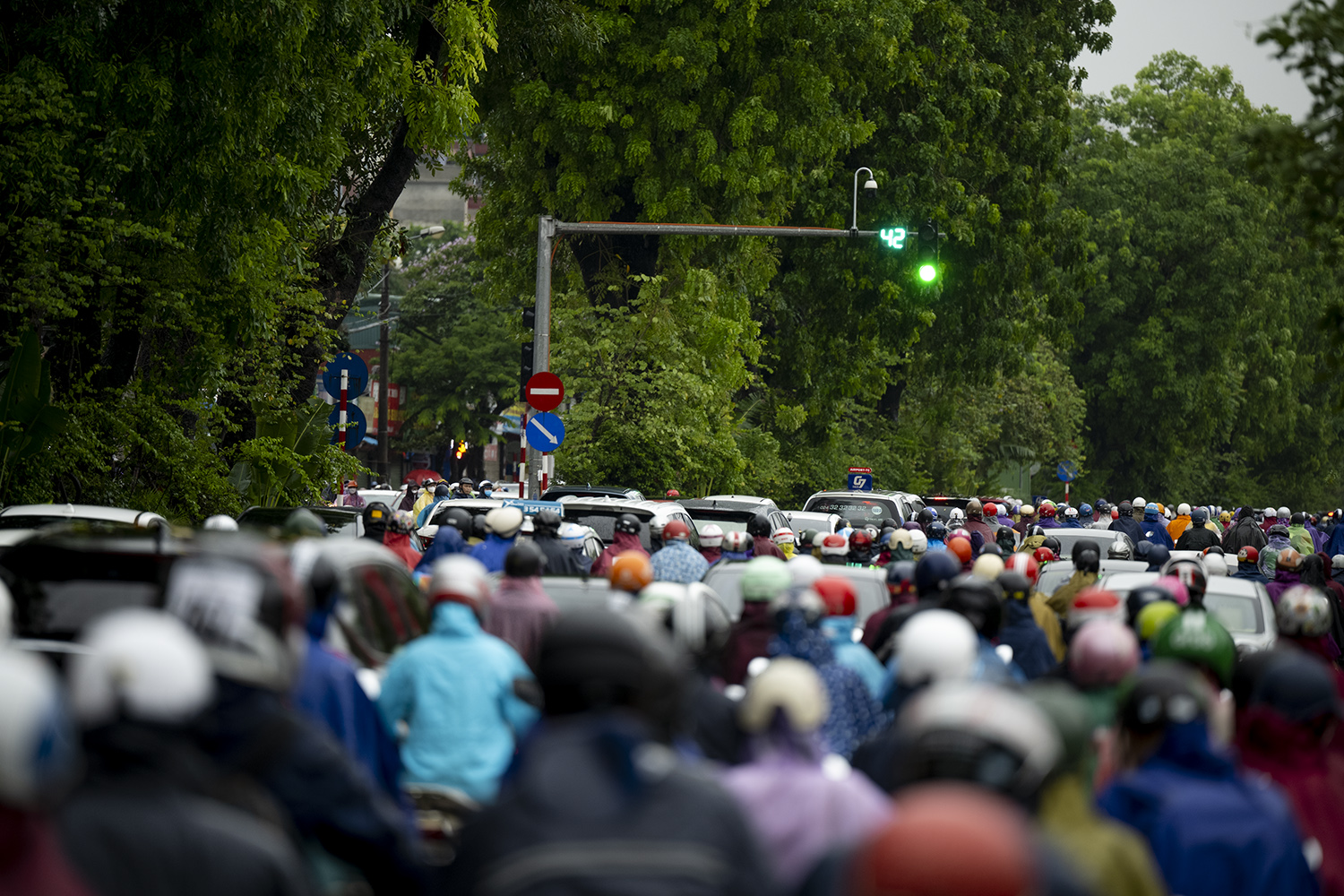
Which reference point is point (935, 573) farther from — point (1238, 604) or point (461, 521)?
point (461, 521)

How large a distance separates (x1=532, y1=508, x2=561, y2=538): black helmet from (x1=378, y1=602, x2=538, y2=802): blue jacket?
23.4 ft

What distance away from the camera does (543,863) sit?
2922 millimetres

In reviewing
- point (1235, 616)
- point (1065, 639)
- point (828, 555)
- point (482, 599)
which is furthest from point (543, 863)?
point (1235, 616)

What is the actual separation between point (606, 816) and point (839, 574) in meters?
9.52

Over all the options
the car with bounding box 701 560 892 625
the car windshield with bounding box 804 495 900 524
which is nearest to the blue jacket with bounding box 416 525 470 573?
the car with bounding box 701 560 892 625

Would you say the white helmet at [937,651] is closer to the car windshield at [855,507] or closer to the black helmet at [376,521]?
the black helmet at [376,521]

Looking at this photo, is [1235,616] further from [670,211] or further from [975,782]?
[670,211]

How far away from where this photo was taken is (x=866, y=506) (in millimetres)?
25078

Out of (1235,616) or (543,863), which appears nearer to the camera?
(543,863)

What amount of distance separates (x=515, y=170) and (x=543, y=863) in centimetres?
2897

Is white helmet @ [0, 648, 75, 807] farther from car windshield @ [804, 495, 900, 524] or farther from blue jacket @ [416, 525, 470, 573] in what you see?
car windshield @ [804, 495, 900, 524]

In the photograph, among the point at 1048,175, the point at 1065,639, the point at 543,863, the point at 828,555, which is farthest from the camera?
the point at 1048,175

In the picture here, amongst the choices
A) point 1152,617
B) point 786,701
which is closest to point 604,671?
point 786,701

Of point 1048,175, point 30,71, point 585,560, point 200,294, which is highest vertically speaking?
point 1048,175
